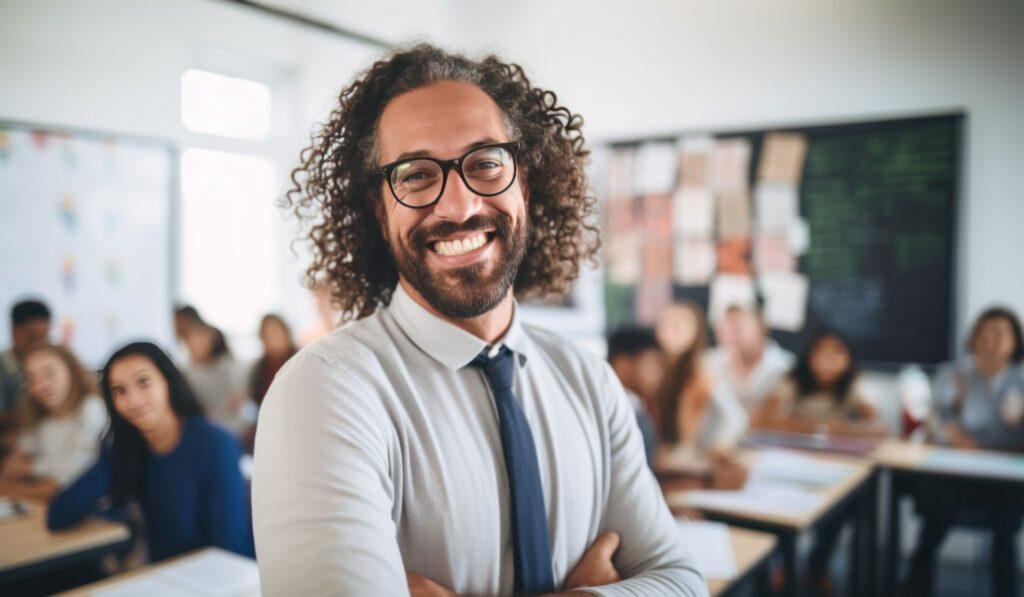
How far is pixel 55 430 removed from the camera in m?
2.82

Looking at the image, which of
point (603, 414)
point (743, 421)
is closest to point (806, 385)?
point (743, 421)

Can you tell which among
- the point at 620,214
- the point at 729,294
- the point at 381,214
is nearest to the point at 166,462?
the point at 381,214

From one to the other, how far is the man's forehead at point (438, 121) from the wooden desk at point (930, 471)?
2.75 meters

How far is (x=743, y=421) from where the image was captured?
3455 mm

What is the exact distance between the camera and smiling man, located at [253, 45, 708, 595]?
3.21 ft

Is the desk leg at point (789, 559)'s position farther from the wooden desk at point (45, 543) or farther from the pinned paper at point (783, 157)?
the pinned paper at point (783, 157)

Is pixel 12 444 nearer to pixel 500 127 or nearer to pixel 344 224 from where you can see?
pixel 344 224

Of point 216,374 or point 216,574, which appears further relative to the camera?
point 216,374

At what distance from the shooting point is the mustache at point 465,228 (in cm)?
118

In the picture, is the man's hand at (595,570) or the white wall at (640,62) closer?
the man's hand at (595,570)

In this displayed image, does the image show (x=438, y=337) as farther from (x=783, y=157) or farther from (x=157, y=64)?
(x=783, y=157)

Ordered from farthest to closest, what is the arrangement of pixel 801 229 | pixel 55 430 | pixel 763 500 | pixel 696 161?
pixel 696 161 < pixel 801 229 < pixel 55 430 < pixel 763 500

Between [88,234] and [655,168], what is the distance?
3.37 meters

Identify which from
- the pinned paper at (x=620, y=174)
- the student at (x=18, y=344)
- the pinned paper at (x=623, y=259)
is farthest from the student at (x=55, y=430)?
the pinned paper at (x=620, y=174)
